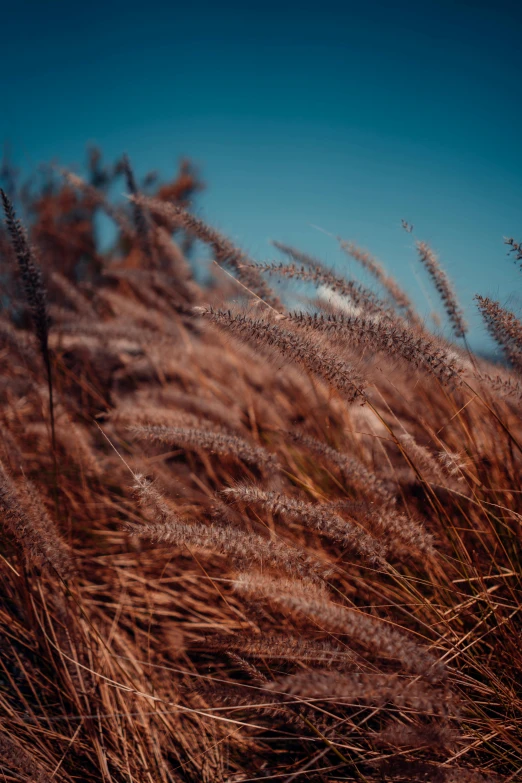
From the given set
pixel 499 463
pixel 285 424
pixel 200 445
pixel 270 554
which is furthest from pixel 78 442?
pixel 499 463

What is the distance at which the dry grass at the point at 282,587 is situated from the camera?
94 centimetres

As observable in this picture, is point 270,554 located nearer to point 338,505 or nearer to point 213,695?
point 338,505

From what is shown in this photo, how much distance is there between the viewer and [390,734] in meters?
0.78

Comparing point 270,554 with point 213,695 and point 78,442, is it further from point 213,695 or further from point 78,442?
point 78,442

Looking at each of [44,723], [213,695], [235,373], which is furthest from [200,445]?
[235,373]

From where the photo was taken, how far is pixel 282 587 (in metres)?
0.88

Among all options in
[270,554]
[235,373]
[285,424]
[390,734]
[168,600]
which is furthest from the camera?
[235,373]

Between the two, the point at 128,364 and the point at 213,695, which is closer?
the point at 213,695

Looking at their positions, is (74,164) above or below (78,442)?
above

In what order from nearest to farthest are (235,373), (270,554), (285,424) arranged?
(270,554) → (285,424) → (235,373)

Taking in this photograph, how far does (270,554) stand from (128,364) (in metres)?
2.74

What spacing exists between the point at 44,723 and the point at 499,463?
→ 182cm

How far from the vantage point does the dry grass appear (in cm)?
94

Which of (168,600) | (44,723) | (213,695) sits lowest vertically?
(44,723)
